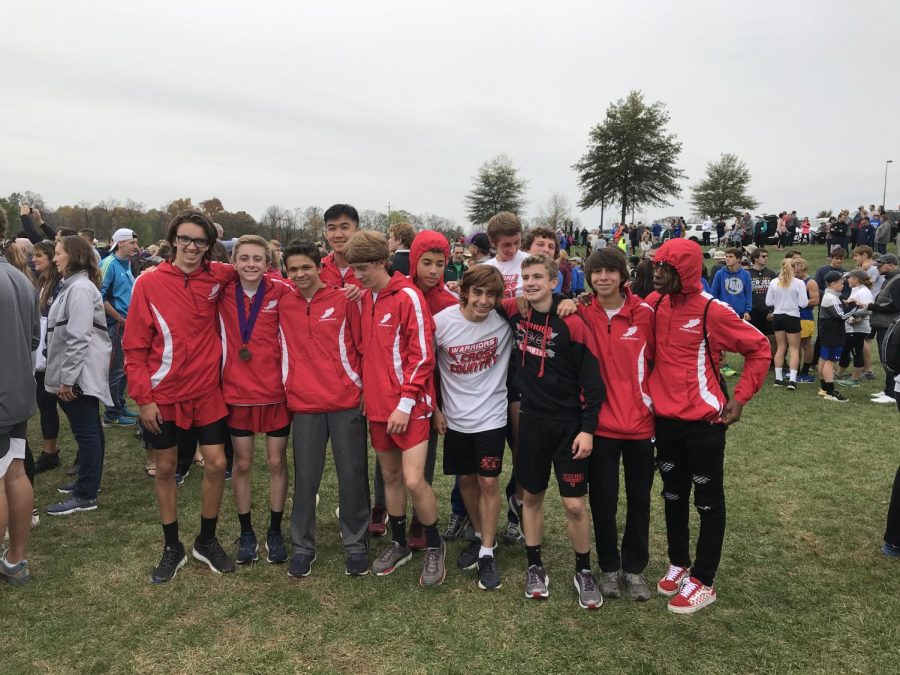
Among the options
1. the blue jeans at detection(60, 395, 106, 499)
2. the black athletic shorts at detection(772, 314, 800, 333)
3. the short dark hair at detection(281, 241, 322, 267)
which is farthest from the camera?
the black athletic shorts at detection(772, 314, 800, 333)

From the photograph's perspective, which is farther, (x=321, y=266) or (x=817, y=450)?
(x=817, y=450)

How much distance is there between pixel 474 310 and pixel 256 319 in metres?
1.41

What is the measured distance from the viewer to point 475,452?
3.62 m

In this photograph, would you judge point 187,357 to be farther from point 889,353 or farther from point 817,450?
point 817,450

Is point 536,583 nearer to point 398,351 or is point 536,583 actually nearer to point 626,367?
point 626,367

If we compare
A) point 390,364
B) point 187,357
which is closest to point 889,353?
point 390,364

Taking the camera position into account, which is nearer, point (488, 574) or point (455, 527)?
point (488, 574)

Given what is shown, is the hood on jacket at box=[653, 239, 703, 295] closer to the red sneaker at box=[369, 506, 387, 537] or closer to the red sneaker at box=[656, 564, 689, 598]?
the red sneaker at box=[656, 564, 689, 598]

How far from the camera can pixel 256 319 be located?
11.9ft

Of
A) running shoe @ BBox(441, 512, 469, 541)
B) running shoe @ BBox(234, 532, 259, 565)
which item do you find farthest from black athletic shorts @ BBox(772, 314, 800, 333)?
running shoe @ BBox(234, 532, 259, 565)

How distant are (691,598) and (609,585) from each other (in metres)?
0.47

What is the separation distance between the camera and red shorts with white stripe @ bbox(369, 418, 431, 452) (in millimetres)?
3496

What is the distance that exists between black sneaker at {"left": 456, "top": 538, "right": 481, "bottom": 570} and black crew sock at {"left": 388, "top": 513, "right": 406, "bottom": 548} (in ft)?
1.33

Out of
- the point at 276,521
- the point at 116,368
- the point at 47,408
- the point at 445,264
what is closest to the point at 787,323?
the point at 445,264
